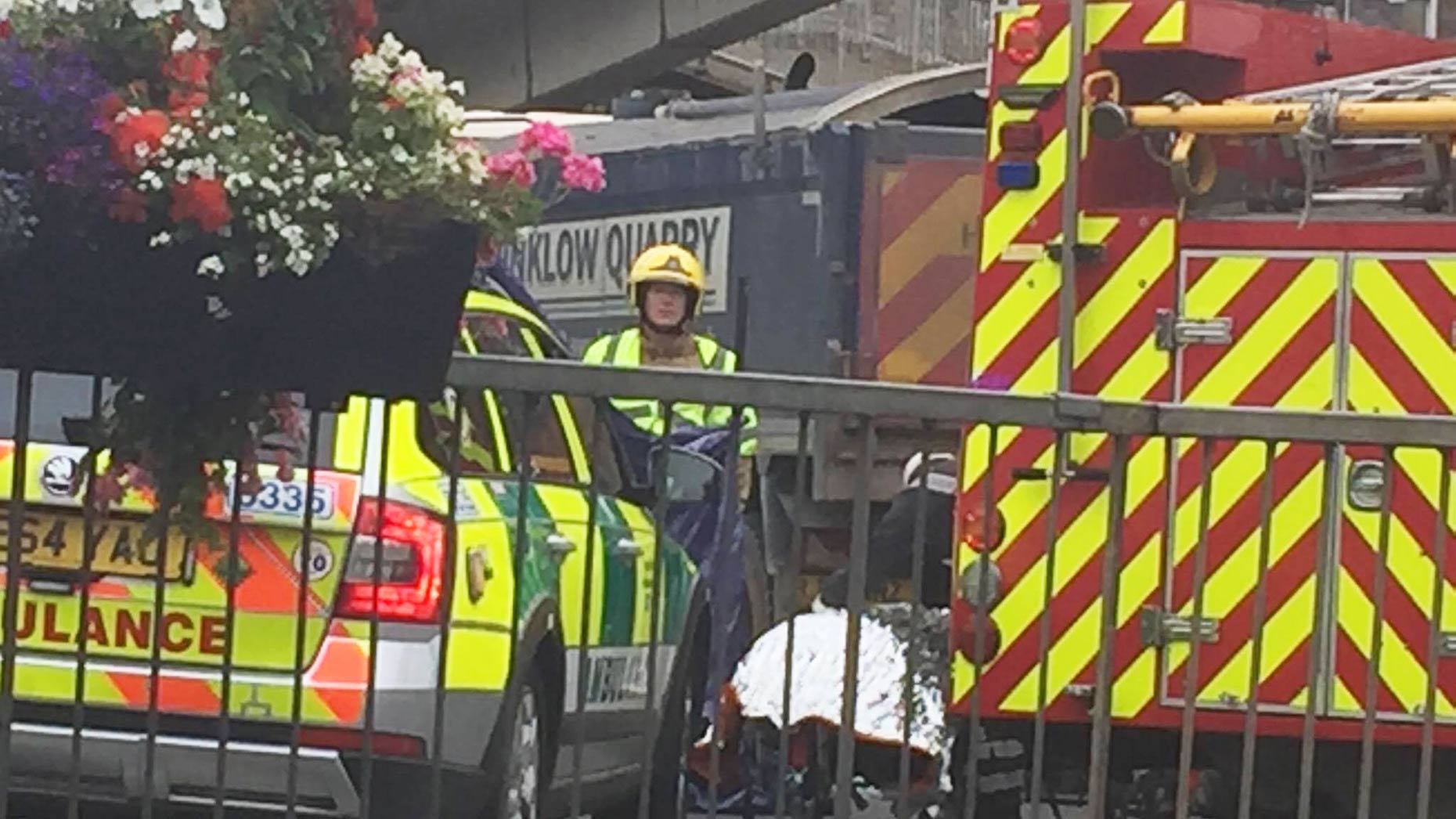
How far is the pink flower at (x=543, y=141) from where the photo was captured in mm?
5094

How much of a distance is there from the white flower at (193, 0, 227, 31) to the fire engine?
269 cm

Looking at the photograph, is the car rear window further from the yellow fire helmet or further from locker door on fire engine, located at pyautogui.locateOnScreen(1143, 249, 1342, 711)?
the yellow fire helmet

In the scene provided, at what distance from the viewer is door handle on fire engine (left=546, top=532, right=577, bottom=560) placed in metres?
6.93

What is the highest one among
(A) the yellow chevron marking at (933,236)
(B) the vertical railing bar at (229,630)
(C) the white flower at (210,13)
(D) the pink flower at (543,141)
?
(A) the yellow chevron marking at (933,236)

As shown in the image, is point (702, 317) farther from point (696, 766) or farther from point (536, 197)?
point (536, 197)

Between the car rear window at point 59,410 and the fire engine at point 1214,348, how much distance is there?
1602 millimetres

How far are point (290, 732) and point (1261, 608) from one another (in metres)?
1.73

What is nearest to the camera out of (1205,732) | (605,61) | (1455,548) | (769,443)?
(1455,548)

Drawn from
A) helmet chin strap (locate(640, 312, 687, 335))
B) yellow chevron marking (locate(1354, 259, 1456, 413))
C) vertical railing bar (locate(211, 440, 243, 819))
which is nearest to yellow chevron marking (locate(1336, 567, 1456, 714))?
yellow chevron marking (locate(1354, 259, 1456, 413))

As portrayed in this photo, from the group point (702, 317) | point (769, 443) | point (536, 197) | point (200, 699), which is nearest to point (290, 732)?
point (200, 699)

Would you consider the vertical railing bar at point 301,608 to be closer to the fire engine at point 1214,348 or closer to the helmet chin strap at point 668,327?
the fire engine at point 1214,348

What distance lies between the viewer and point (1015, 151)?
25.4ft

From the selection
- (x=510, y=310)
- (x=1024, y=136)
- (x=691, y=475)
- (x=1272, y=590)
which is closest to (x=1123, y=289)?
(x=1024, y=136)

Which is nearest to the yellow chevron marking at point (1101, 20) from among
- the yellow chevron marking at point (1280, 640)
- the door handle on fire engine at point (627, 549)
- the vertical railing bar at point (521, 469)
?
the yellow chevron marking at point (1280, 640)
